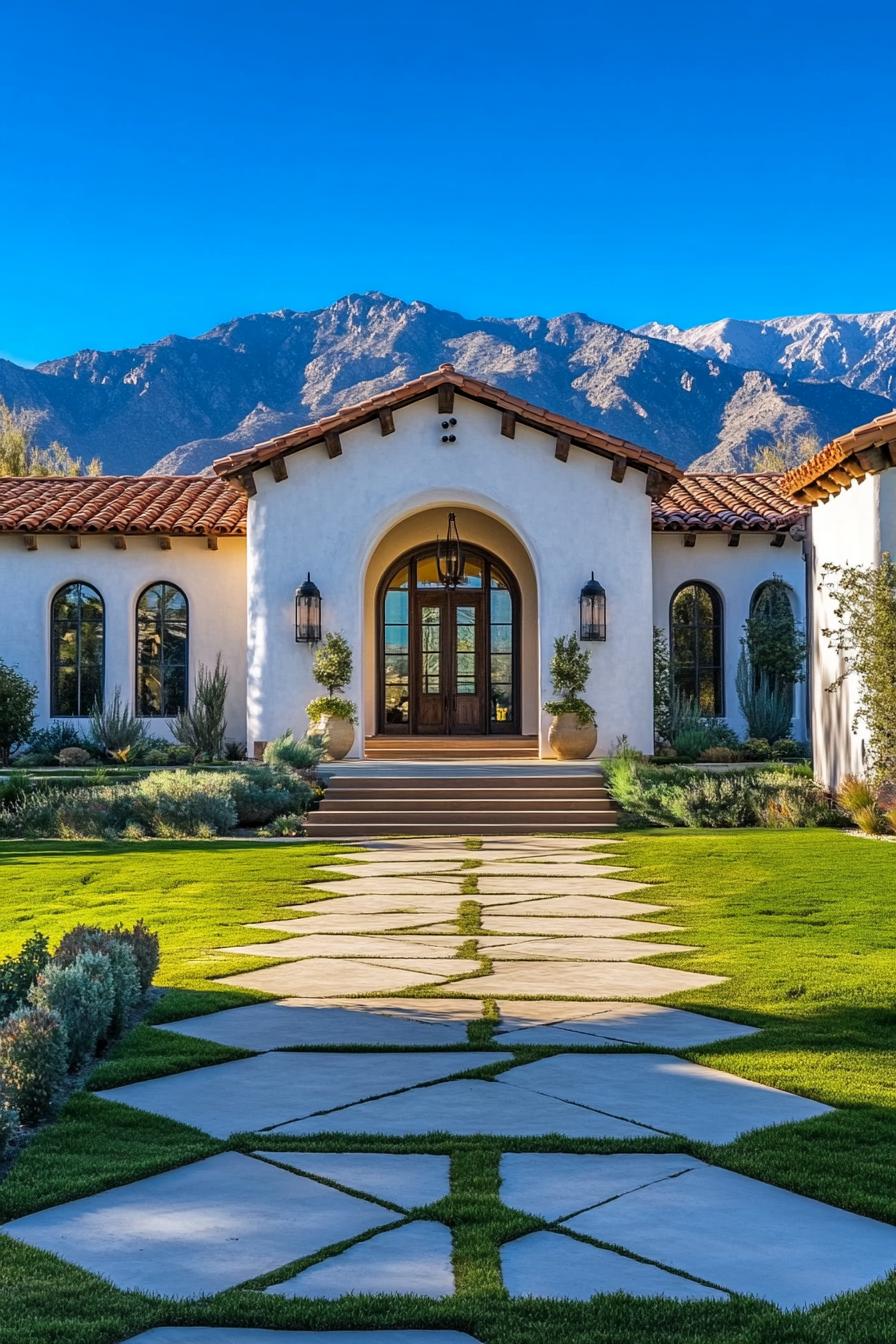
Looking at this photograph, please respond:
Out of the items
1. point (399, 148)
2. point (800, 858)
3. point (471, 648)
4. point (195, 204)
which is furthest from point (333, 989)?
point (195, 204)

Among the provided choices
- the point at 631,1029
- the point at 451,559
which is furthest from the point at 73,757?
the point at 631,1029

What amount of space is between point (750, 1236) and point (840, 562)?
13831 mm

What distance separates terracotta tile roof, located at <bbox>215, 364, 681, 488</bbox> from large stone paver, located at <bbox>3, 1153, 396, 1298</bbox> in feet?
52.8

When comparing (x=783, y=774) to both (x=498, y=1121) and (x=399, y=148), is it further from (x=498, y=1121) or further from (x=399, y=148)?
(x=399, y=148)

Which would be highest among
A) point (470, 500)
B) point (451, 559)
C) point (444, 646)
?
point (470, 500)

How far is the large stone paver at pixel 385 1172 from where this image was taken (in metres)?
3.84

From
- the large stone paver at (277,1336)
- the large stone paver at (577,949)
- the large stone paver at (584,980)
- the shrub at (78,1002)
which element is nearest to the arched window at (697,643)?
the large stone paver at (577,949)

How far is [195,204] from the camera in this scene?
70.4m

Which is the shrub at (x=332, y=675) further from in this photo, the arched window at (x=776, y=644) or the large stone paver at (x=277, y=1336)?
the large stone paver at (x=277, y=1336)

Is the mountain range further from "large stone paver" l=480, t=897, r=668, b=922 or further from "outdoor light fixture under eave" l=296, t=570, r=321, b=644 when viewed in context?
"large stone paver" l=480, t=897, r=668, b=922

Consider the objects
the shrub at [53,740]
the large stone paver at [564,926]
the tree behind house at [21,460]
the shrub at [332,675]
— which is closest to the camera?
the large stone paver at [564,926]

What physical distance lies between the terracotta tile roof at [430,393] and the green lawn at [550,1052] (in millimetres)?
8834

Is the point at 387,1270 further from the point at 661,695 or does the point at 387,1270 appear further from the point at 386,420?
the point at 661,695

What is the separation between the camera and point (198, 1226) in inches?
143
